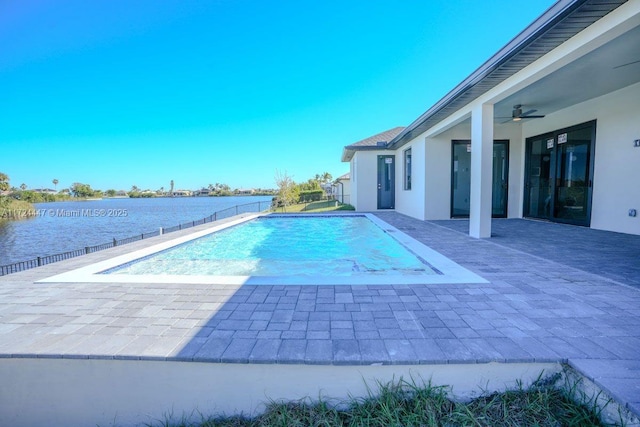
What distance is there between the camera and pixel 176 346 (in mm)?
1700

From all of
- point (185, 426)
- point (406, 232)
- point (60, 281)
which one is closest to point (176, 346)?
point (185, 426)

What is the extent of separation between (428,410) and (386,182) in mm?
11110

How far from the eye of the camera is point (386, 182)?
476 inches

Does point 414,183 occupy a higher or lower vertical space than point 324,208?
higher

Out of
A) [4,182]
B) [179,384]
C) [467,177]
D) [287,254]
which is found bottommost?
[287,254]

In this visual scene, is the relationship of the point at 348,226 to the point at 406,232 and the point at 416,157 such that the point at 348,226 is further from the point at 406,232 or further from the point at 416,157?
the point at 416,157

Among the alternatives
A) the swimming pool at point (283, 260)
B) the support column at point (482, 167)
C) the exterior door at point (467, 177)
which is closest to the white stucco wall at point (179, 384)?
the swimming pool at point (283, 260)

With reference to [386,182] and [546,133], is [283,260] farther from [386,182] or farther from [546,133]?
[386,182]

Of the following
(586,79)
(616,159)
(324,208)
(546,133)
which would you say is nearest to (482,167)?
(586,79)

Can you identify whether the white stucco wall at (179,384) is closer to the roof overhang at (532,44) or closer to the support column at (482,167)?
the roof overhang at (532,44)

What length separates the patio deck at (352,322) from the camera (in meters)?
1.59

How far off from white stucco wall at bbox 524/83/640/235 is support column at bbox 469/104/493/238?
264 centimetres

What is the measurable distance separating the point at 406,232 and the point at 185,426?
5.46 metres

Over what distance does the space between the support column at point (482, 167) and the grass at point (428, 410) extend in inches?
171
